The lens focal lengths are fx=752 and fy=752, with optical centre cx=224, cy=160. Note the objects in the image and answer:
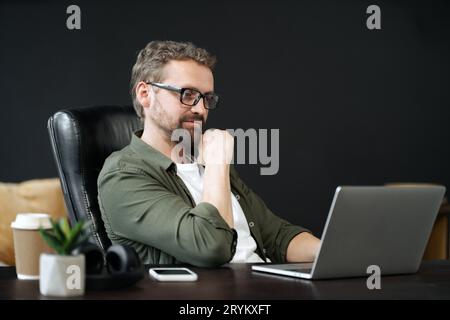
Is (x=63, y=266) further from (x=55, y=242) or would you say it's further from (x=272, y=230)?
Result: (x=272, y=230)

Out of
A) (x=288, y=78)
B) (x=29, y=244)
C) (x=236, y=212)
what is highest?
(x=288, y=78)

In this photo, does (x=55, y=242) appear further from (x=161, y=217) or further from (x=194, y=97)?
(x=194, y=97)

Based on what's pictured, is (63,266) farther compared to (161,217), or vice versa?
(161,217)

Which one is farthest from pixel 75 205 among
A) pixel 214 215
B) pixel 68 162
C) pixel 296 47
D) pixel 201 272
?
pixel 296 47

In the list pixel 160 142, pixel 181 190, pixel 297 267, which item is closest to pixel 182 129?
pixel 160 142

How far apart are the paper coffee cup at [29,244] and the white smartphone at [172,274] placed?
0.24 meters

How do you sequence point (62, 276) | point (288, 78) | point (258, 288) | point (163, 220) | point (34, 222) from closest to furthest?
point (62, 276) < point (258, 288) < point (34, 222) < point (163, 220) < point (288, 78)

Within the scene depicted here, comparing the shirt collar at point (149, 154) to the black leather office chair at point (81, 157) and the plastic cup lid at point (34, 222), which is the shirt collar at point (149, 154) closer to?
the black leather office chair at point (81, 157)

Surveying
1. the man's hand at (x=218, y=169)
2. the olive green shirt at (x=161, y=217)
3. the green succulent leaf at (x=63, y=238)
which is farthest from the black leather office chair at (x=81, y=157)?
the green succulent leaf at (x=63, y=238)

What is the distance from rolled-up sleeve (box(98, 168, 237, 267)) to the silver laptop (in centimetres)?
21

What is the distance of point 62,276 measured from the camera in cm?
137

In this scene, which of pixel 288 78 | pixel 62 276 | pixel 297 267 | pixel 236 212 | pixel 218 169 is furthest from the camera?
pixel 288 78

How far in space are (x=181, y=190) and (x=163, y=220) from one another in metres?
0.31

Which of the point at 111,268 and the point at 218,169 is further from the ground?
the point at 218,169
